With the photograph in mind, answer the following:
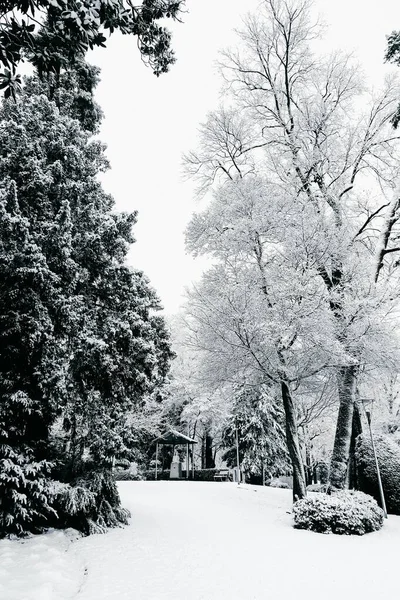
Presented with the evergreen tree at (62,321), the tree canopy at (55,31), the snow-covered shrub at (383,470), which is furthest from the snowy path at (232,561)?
the tree canopy at (55,31)

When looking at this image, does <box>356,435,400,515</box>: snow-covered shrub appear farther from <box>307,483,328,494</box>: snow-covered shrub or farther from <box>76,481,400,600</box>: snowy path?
<box>76,481,400,600</box>: snowy path

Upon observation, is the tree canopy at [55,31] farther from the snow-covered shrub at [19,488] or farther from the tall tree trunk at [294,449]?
the tall tree trunk at [294,449]

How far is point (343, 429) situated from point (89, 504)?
7.27m

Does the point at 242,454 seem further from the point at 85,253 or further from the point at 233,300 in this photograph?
the point at 85,253

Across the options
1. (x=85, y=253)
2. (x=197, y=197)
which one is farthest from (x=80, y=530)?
(x=197, y=197)

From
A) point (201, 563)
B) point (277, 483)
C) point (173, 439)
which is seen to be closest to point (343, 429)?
point (201, 563)

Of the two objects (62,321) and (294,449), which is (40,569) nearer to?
(62,321)

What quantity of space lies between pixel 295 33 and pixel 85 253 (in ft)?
38.2

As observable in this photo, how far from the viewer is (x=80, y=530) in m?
7.05

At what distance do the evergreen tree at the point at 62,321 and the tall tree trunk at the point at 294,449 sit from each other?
3860mm

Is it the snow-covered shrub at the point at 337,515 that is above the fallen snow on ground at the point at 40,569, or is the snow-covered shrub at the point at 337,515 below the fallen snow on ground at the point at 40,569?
above

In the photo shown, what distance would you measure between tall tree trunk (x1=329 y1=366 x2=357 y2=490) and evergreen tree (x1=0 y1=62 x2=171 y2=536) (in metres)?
5.45

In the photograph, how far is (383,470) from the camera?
11078 millimetres

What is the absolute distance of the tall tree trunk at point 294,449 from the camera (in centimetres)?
973
